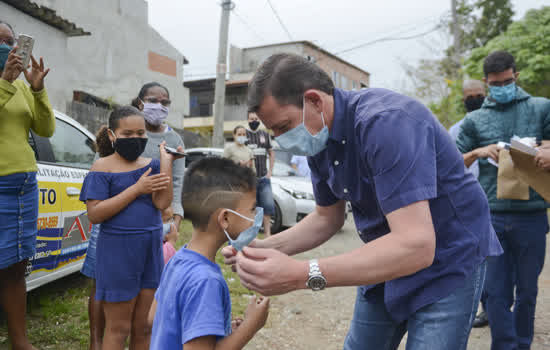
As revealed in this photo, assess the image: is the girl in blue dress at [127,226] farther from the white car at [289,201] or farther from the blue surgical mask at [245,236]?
the white car at [289,201]

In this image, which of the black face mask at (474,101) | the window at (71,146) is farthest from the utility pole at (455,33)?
the window at (71,146)

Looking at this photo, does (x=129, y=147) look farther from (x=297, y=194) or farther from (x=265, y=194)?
(x=297, y=194)

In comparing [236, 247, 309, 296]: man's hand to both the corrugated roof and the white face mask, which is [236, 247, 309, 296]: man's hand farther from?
the corrugated roof

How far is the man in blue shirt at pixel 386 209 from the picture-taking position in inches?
51.9

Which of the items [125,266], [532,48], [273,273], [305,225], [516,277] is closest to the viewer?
[273,273]

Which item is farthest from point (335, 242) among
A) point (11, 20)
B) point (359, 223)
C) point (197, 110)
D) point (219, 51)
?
point (197, 110)

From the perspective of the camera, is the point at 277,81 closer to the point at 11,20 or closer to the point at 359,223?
the point at 359,223

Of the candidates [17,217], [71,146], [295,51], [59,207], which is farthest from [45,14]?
[295,51]

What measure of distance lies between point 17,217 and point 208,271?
1.79m

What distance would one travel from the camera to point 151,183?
2611 millimetres

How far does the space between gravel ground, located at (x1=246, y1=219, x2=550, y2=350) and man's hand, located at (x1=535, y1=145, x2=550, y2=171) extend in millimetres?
1806

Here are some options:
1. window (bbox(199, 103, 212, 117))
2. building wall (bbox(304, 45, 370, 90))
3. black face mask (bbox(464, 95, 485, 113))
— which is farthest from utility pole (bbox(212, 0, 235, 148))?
building wall (bbox(304, 45, 370, 90))

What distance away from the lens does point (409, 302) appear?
164cm

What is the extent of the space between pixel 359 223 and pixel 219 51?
11.0 metres
